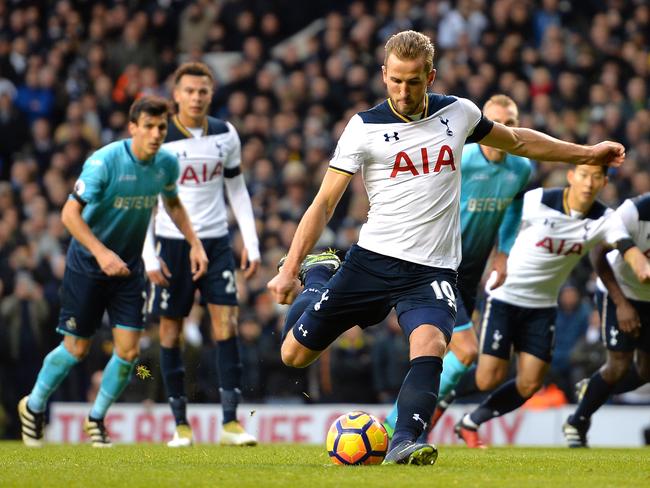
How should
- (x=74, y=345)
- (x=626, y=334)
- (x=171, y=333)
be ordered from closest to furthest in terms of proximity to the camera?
(x=74, y=345) < (x=626, y=334) < (x=171, y=333)

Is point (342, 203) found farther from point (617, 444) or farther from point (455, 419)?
point (617, 444)

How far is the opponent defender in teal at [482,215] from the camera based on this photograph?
33.8 ft

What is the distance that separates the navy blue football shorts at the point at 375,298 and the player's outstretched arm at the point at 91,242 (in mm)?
→ 2123

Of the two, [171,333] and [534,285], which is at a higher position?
[534,285]

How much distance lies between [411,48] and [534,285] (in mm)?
4390

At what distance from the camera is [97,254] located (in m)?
9.51

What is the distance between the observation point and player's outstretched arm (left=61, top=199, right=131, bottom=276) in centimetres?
938

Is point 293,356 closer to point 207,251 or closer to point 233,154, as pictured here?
point 207,251

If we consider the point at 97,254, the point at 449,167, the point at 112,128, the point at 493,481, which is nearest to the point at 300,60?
the point at 112,128

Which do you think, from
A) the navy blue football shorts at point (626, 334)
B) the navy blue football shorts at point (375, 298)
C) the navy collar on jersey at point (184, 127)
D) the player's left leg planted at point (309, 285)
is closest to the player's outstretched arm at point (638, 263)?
the navy blue football shorts at point (626, 334)

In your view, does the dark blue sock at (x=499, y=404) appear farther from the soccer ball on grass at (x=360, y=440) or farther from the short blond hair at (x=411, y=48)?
the short blond hair at (x=411, y=48)

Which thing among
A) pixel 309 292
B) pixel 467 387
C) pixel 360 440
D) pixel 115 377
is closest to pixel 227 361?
pixel 115 377

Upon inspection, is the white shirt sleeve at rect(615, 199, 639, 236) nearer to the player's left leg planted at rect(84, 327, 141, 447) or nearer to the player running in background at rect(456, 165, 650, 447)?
the player running in background at rect(456, 165, 650, 447)

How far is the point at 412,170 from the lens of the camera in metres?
7.37
